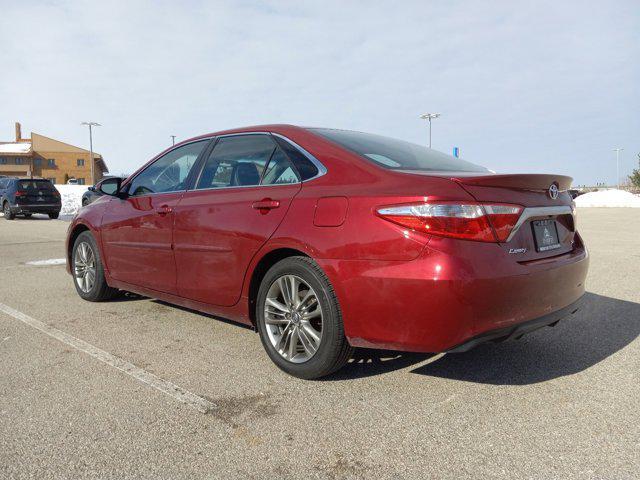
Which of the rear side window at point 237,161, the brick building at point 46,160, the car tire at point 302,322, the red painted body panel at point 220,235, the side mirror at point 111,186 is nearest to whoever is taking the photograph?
the car tire at point 302,322

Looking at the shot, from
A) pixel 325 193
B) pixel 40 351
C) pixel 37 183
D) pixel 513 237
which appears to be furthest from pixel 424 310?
pixel 37 183

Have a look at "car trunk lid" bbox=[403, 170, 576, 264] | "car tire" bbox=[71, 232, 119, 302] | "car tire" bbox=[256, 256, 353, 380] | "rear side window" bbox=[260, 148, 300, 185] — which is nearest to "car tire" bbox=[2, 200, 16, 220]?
"car tire" bbox=[71, 232, 119, 302]

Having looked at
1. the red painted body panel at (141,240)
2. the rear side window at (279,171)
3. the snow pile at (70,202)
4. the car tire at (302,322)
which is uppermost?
the snow pile at (70,202)

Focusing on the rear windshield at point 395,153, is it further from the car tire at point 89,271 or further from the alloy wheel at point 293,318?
the car tire at point 89,271

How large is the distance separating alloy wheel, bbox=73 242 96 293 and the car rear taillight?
144 inches

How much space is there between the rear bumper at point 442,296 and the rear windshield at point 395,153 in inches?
27.1

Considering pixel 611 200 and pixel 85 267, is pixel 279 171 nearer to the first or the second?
pixel 85 267

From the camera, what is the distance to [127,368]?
3.36 meters

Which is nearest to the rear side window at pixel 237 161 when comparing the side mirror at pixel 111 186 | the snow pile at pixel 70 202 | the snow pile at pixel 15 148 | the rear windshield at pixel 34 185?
the side mirror at pixel 111 186

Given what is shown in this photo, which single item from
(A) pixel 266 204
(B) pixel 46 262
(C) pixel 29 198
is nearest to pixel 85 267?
(A) pixel 266 204

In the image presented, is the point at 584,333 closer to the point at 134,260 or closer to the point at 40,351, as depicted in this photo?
the point at 134,260

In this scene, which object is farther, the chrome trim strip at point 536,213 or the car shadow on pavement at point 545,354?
the car shadow on pavement at point 545,354

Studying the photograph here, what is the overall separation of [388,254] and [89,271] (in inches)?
147

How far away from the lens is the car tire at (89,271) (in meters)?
5.14
